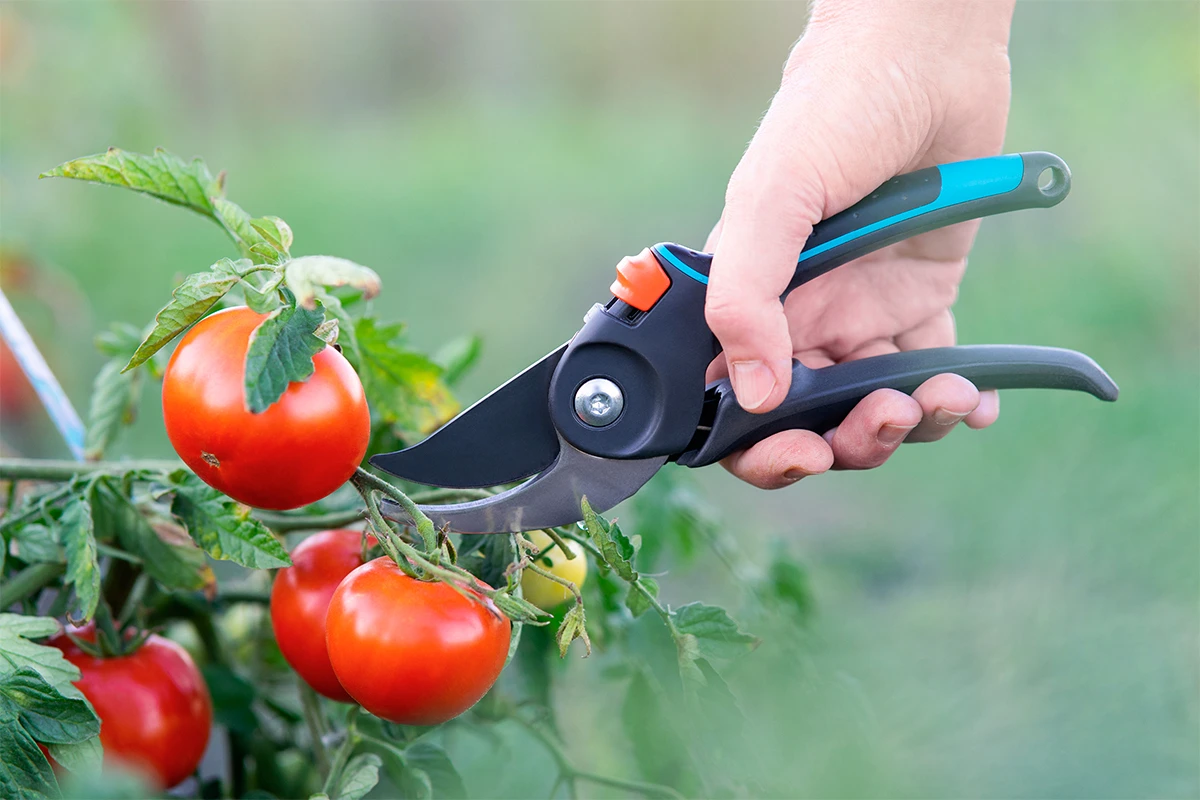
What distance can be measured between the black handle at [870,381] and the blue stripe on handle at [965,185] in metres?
0.11

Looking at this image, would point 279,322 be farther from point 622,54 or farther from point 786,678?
point 622,54

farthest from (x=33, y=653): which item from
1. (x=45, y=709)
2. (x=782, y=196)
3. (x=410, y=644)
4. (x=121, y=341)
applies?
(x=782, y=196)

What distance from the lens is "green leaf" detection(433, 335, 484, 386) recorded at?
1.10 meters

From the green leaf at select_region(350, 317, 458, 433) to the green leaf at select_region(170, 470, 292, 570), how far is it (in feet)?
0.59

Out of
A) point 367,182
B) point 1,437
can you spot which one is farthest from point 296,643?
point 367,182

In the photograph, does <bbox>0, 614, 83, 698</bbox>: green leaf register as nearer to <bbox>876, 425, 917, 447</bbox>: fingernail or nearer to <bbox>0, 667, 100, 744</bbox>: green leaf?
<bbox>0, 667, 100, 744</bbox>: green leaf

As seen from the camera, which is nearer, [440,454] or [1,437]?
[440,454]

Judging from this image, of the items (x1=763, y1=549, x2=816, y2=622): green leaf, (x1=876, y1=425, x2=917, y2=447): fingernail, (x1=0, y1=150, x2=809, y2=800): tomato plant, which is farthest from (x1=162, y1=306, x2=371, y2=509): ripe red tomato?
(x1=763, y1=549, x2=816, y2=622): green leaf

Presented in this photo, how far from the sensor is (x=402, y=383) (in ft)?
3.01

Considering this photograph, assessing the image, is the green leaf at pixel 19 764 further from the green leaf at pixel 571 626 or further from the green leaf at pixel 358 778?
the green leaf at pixel 571 626

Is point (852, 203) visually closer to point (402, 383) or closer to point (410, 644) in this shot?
point (402, 383)

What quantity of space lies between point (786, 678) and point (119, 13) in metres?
2.68

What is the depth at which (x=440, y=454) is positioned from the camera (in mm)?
812

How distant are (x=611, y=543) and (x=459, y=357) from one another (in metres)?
0.48
